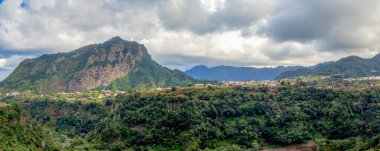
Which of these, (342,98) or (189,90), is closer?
(342,98)

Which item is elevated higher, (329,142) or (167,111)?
(167,111)

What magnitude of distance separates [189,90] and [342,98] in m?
59.1

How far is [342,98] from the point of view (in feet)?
429

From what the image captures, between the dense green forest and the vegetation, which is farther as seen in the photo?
the dense green forest

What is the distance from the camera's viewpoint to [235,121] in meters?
120

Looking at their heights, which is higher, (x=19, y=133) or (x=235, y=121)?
(x=19, y=133)

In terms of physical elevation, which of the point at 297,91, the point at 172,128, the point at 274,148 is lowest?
the point at 274,148

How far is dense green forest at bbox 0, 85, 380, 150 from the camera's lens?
105 metres

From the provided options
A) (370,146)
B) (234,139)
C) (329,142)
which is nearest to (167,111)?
(234,139)

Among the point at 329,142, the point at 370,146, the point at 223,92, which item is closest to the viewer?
the point at 370,146

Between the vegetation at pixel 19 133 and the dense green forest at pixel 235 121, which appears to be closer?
the vegetation at pixel 19 133

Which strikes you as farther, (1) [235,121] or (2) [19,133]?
(1) [235,121]

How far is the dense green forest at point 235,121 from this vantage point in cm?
10525

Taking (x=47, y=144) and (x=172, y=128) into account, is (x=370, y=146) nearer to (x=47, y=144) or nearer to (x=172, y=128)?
(x=172, y=128)
